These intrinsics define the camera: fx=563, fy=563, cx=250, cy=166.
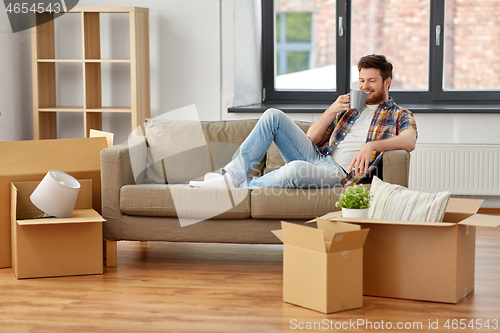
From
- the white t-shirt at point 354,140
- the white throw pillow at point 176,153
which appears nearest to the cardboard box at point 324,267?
the white t-shirt at point 354,140

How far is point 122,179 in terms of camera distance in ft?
8.91

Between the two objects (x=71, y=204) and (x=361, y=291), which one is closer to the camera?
(x=361, y=291)

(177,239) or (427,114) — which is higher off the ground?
(427,114)

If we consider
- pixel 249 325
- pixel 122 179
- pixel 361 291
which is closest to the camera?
pixel 249 325

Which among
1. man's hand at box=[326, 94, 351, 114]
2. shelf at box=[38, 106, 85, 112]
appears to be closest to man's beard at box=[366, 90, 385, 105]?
man's hand at box=[326, 94, 351, 114]

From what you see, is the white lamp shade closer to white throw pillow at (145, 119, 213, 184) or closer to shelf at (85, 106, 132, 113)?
white throw pillow at (145, 119, 213, 184)

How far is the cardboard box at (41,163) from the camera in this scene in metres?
2.66

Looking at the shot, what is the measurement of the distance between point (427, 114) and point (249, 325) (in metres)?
2.53

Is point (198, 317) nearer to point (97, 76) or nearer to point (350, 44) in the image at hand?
point (97, 76)

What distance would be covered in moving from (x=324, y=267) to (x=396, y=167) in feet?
2.54

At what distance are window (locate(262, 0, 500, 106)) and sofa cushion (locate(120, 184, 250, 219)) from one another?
78.3 inches

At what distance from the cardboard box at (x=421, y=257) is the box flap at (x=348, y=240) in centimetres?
9

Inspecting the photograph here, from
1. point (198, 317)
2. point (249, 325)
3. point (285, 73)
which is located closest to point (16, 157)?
point (198, 317)

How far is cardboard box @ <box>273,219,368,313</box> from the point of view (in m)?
2.01
